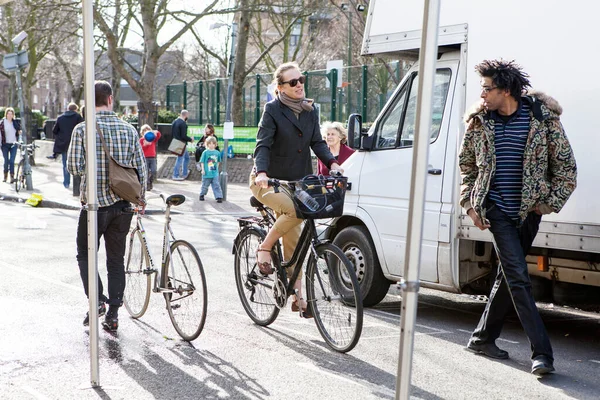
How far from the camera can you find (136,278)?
7078 mm

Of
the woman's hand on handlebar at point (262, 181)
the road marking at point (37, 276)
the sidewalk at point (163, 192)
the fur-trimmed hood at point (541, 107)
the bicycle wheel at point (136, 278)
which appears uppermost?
the fur-trimmed hood at point (541, 107)

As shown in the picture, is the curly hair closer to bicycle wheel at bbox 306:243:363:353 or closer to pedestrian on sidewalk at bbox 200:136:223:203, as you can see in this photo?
bicycle wheel at bbox 306:243:363:353

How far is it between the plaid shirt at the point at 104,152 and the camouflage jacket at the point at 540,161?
96.9 inches

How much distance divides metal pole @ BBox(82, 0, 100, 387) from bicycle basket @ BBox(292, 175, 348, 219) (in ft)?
5.03

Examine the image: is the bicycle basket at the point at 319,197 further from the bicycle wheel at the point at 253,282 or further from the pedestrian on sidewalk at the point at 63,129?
the pedestrian on sidewalk at the point at 63,129

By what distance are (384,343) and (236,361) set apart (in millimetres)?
1202

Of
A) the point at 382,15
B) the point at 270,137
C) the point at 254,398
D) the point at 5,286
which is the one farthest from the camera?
the point at 5,286

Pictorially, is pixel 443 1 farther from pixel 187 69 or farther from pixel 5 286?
pixel 187 69

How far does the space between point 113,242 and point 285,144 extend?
1.47m

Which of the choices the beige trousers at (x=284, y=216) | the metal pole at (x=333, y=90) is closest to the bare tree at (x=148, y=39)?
the metal pole at (x=333, y=90)

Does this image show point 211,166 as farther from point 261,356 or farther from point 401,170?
point 261,356

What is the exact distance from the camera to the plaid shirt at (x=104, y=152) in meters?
6.45

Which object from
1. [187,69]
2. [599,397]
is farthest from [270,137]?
[187,69]

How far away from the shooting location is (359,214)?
7.69m
